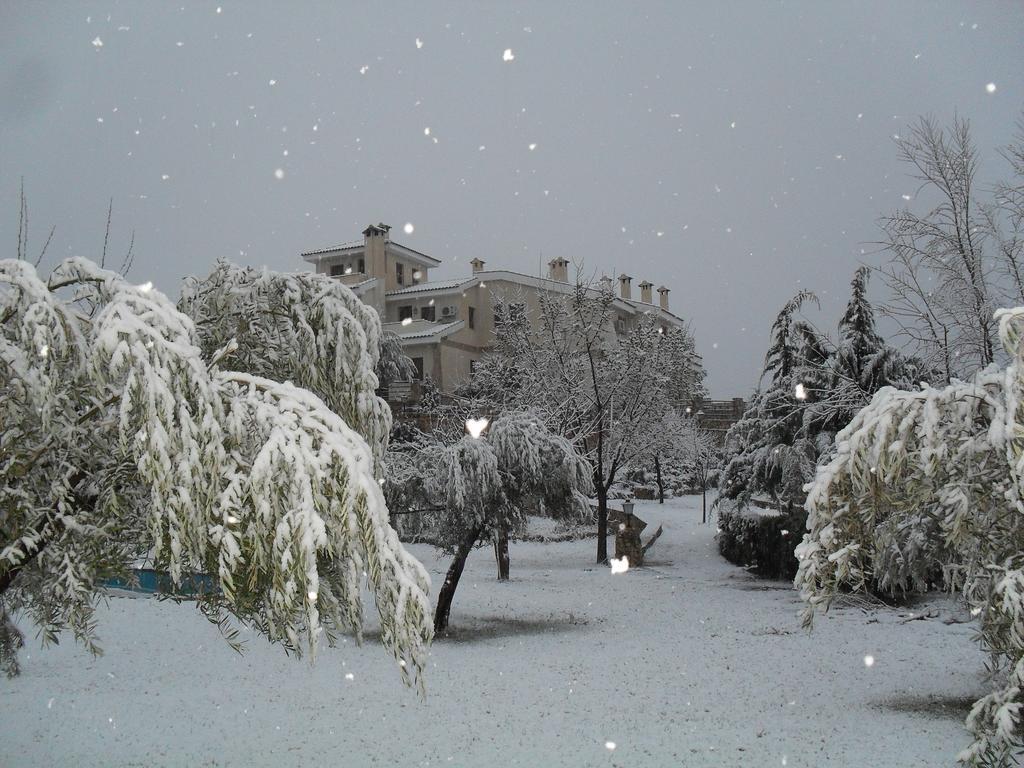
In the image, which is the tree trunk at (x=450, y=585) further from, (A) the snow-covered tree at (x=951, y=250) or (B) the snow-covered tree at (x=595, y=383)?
(B) the snow-covered tree at (x=595, y=383)

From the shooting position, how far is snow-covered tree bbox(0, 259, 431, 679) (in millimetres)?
3990

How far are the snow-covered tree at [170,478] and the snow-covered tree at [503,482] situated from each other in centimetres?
896

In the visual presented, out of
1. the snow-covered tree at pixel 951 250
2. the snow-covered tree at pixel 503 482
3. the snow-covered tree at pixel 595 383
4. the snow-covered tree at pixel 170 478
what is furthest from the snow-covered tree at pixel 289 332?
the snow-covered tree at pixel 595 383

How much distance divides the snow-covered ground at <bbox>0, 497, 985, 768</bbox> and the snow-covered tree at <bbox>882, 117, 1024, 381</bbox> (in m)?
5.13

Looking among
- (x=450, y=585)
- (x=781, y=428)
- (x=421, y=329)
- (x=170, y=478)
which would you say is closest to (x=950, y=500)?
(x=170, y=478)

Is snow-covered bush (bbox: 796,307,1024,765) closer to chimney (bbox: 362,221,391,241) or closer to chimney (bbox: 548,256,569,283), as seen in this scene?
chimney (bbox: 362,221,391,241)

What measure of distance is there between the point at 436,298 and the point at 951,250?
86.5 feet

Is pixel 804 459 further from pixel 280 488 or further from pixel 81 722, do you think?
pixel 280 488

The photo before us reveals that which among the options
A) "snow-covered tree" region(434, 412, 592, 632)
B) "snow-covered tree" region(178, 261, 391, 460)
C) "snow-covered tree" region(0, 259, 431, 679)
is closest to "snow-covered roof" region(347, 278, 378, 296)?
"snow-covered tree" region(434, 412, 592, 632)

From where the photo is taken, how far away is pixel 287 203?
190 m

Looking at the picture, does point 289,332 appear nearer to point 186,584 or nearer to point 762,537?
point 186,584

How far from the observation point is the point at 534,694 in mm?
10516

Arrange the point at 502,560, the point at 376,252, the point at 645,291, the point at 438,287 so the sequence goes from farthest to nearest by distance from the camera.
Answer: the point at 645,291
the point at 376,252
the point at 438,287
the point at 502,560

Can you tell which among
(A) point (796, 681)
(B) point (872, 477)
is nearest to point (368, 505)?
(B) point (872, 477)
